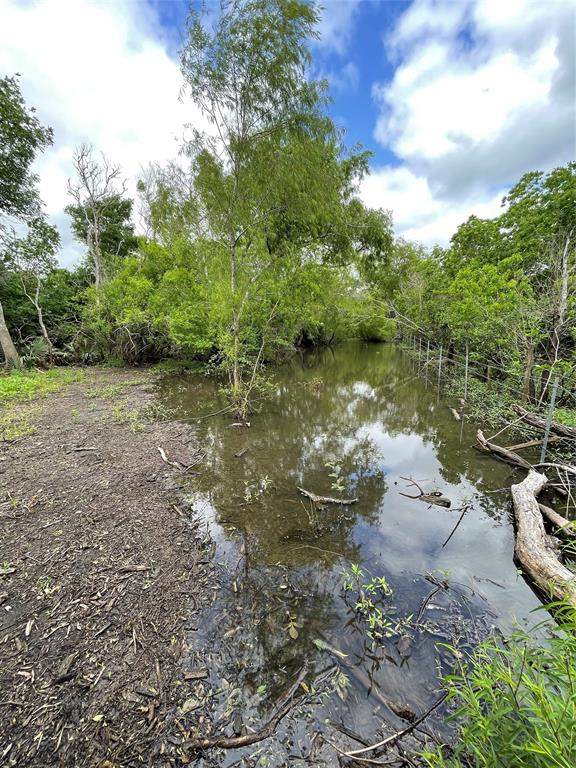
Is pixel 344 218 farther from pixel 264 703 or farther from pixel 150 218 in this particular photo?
pixel 150 218

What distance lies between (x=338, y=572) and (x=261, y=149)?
7786mm

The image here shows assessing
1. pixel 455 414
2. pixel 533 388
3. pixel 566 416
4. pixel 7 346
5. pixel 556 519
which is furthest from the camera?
pixel 7 346

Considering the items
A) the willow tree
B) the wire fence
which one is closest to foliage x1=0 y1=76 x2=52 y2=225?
the willow tree

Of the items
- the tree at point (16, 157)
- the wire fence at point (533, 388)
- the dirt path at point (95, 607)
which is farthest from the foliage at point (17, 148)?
the wire fence at point (533, 388)

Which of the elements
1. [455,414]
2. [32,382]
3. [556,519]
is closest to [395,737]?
[556,519]

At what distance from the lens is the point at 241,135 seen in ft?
21.0

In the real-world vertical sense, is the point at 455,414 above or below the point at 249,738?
below

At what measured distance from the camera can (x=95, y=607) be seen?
A: 2551 mm

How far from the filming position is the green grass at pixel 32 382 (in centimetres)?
873

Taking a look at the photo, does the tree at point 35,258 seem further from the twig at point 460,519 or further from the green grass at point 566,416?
the green grass at point 566,416

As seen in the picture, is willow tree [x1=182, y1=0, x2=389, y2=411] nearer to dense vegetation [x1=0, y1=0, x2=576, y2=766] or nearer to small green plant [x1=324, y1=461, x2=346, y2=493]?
dense vegetation [x1=0, y1=0, x2=576, y2=766]

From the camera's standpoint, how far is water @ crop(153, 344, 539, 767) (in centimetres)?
206

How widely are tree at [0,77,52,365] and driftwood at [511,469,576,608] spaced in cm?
1621

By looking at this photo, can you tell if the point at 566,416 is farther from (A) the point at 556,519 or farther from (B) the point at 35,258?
(B) the point at 35,258
